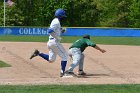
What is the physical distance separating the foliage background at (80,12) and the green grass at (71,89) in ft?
161

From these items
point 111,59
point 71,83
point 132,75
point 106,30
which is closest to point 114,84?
point 71,83

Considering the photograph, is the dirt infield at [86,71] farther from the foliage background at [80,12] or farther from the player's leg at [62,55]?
the foliage background at [80,12]

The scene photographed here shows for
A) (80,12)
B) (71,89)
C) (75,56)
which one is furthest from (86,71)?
(80,12)

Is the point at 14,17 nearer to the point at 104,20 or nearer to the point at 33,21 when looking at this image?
the point at 33,21

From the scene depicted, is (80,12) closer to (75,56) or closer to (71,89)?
(75,56)

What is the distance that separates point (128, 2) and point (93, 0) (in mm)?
4959

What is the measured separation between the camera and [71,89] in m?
10.5

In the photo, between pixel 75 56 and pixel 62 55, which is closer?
pixel 62 55

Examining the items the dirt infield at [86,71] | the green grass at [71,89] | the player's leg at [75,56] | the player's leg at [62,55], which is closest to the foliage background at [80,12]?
the dirt infield at [86,71]

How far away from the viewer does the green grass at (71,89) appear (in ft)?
33.5

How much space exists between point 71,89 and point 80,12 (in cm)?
5745

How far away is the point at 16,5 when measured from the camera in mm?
65250

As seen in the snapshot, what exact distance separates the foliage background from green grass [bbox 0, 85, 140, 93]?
49.1 m

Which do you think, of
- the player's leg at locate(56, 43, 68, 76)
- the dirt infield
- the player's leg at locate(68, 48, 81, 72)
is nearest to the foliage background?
the dirt infield
